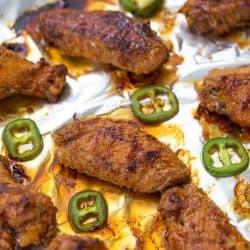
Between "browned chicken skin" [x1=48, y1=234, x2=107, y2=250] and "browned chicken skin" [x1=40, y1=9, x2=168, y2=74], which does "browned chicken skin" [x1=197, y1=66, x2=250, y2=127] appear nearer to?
"browned chicken skin" [x1=40, y1=9, x2=168, y2=74]

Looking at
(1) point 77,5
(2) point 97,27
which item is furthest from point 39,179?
(1) point 77,5

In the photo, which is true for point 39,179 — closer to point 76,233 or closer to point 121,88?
point 76,233

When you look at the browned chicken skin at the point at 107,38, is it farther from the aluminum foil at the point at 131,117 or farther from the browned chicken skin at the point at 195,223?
the browned chicken skin at the point at 195,223

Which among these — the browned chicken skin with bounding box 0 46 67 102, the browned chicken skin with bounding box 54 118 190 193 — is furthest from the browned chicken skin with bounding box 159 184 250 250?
the browned chicken skin with bounding box 0 46 67 102

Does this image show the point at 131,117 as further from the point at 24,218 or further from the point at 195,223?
the point at 24,218

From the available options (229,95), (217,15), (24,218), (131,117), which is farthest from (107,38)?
(24,218)
